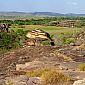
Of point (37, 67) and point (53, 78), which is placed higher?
point (53, 78)

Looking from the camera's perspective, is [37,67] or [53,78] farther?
[37,67]

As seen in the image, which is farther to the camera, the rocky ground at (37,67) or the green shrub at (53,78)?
the rocky ground at (37,67)

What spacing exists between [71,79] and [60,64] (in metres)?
5.52

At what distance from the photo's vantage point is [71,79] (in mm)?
15844

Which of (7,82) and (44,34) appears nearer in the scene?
(7,82)

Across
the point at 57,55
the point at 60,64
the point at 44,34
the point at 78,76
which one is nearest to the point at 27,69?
the point at 60,64

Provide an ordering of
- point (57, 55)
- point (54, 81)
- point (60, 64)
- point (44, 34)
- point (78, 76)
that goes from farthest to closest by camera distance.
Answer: point (44, 34) → point (57, 55) → point (60, 64) → point (78, 76) → point (54, 81)

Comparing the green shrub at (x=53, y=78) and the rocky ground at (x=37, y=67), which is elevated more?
the green shrub at (x=53, y=78)

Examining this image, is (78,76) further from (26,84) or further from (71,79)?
(26,84)

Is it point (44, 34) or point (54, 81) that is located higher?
point (54, 81)

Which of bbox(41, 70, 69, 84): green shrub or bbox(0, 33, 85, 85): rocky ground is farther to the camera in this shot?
bbox(0, 33, 85, 85): rocky ground

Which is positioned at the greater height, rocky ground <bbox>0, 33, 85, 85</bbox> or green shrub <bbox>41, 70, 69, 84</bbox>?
green shrub <bbox>41, 70, 69, 84</bbox>

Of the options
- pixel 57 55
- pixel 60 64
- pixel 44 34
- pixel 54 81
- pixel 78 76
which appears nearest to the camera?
pixel 54 81

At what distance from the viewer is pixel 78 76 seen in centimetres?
1691
